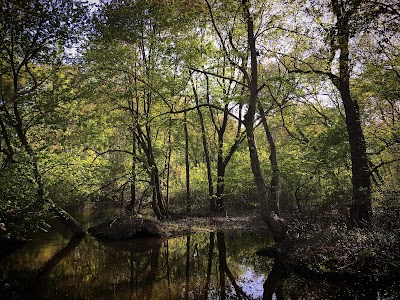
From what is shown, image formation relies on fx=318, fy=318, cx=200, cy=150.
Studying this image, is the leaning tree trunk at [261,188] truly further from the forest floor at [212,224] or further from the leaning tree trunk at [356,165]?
the forest floor at [212,224]

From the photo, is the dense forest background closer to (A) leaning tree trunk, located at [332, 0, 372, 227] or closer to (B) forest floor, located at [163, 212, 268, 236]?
(A) leaning tree trunk, located at [332, 0, 372, 227]

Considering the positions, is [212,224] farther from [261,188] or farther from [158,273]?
[158,273]

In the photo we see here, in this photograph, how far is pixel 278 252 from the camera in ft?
31.9

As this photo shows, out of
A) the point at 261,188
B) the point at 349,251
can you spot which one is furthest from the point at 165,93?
the point at 349,251

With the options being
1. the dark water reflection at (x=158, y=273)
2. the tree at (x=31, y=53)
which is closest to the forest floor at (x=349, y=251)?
the dark water reflection at (x=158, y=273)

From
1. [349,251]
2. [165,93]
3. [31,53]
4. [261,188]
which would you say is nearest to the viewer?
[349,251]

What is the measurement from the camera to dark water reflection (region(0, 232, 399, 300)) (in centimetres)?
709

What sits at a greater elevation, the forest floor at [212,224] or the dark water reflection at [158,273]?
the forest floor at [212,224]

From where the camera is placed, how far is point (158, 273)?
29.3 feet

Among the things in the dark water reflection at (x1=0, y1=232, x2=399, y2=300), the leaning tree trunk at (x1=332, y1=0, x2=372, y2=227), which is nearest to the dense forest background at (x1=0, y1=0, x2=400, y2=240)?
the leaning tree trunk at (x1=332, y1=0, x2=372, y2=227)

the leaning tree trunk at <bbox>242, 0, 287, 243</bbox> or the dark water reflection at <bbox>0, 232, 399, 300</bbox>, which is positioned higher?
the leaning tree trunk at <bbox>242, 0, 287, 243</bbox>

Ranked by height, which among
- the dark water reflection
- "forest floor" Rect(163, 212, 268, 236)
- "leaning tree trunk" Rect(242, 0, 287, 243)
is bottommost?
the dark water reflection

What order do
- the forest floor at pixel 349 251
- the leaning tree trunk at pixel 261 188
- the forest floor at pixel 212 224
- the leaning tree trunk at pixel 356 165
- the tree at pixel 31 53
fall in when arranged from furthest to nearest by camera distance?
the forest floor at pixel 212 224
the tree at pixel 31 53
the leaning tree trunk at pixel 261 188
the leaning tree trunk at pixel 356 165
the forest floor at pixel 349 251

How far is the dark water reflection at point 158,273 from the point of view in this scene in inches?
A: 279
